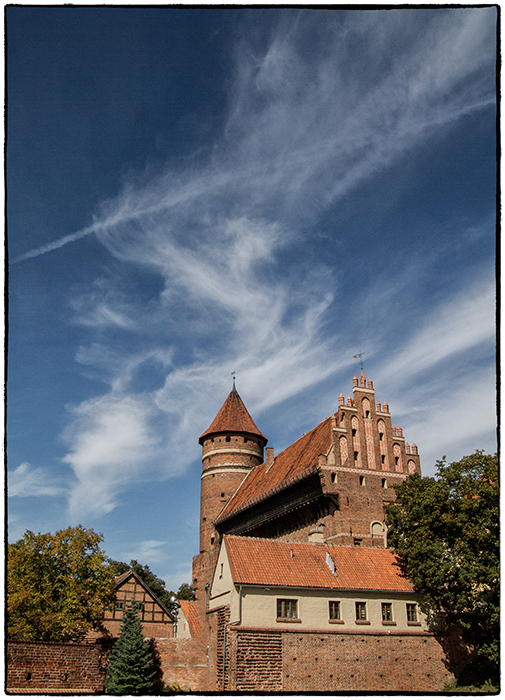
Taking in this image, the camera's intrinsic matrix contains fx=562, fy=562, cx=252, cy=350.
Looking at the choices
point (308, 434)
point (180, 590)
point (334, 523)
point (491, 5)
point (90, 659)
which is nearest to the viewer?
point (491, 5)

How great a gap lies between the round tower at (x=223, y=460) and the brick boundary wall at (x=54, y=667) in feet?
56.6

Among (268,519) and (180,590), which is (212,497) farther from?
(180,590)

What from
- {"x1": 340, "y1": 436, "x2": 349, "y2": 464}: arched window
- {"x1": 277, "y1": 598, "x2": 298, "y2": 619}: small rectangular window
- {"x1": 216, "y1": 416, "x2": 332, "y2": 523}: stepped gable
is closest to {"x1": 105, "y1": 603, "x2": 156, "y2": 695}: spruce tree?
{"x1": 277, "y1": 598, "x2": 298, "y2": 619}: small rectangular window

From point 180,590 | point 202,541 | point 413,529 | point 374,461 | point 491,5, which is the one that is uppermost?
point 491,5

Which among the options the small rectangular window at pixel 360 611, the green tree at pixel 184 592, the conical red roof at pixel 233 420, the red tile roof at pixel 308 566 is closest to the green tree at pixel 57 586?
the red tile roof at pixel 308 566

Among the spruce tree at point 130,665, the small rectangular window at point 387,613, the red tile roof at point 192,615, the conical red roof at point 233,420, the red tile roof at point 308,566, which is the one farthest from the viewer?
the conical red roof at point 233,420

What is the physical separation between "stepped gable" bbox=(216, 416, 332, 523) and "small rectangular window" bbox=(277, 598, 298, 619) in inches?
387

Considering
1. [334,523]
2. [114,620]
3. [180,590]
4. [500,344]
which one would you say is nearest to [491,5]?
[500,344]

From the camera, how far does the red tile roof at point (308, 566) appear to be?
22.3 metres

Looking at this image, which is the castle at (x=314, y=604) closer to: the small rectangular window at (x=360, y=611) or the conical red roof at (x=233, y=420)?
the small rectangular window at (x=360, y=611)

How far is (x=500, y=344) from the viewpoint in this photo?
30.5 ft

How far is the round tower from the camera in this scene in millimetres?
45281

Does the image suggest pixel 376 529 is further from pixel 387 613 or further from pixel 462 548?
pixel 462 548

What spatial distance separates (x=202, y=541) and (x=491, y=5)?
141 feet
